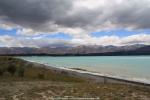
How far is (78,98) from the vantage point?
36.8 ft

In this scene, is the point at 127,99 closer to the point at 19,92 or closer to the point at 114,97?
the point at 114,97

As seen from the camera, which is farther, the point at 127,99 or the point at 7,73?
the point at 7,73

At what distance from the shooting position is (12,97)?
1148cm

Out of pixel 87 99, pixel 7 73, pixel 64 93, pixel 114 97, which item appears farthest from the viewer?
pixel 7 73

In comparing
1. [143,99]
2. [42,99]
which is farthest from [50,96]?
[143,99]

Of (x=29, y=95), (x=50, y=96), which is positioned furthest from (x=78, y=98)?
A: (x=29, y=95)

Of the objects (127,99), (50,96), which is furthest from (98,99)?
(50,96)

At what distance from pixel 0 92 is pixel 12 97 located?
1594 millimetres

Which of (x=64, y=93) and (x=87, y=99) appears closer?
(x=87, y=99)

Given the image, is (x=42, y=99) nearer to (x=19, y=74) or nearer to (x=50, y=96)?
(x=50, y=96)

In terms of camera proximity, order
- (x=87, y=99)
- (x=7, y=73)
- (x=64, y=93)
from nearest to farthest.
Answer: (x=87, y=99) < (x=64, y=93) < (x=7, y=73)

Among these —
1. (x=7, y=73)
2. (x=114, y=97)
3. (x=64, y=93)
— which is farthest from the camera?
(x=7, y=73)

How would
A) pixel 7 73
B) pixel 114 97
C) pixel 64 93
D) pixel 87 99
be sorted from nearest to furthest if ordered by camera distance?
pixel 87 99, pixel 114 97, pixel 64 93, pixel 7 73

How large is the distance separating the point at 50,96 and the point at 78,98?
4.81 ft
